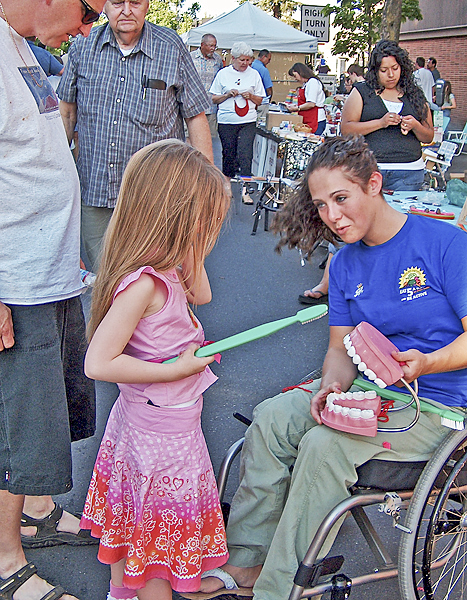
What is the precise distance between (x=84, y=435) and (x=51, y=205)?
849 millimetres

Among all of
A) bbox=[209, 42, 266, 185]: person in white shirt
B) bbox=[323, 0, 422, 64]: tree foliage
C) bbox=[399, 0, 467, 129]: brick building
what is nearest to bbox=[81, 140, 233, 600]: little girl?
bbox=[209, 42, 266, 185]: person in white shirt

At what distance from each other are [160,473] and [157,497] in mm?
66

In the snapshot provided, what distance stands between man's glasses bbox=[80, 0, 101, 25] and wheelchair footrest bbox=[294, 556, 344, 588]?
5.20ft

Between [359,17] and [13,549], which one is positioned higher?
[359,17]

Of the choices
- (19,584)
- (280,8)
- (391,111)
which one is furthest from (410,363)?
(280,8)

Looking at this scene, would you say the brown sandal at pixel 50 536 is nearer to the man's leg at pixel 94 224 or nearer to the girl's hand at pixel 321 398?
the girl's hand at pixel 321 398

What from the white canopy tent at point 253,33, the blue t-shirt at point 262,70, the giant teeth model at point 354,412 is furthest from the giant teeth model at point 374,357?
the white canopy tent at point 253,33

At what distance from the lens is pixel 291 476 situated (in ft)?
6.08

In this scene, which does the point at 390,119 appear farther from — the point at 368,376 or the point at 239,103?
the point at 239,103

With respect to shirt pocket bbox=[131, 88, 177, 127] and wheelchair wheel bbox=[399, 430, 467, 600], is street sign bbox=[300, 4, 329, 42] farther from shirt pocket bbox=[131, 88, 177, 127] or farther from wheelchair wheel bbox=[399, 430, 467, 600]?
wheelchair wheel bbox=[399, 430, 467, 600]

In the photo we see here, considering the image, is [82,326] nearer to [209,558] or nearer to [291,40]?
[209,558]

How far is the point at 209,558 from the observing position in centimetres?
182

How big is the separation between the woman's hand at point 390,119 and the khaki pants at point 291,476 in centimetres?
285

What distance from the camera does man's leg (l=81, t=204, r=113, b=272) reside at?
297cm
